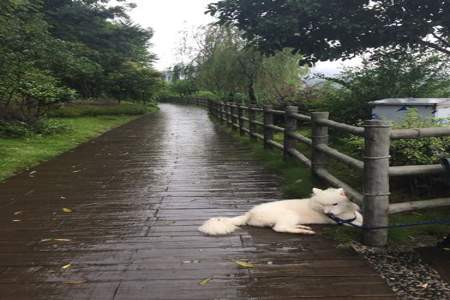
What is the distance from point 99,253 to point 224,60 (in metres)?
22.7

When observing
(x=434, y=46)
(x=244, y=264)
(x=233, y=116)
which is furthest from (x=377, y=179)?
(x=233, y=116)

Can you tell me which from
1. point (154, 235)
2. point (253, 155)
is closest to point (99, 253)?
point (154, 235)

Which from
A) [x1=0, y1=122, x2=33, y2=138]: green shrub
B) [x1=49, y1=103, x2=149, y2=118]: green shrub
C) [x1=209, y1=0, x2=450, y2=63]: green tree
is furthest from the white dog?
[x1=49, y1=103, x2=149, y2=118]: green shrub

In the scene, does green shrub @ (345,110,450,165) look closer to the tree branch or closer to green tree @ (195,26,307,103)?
the tree branch

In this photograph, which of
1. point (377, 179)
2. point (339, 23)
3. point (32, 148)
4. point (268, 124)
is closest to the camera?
point (377, 179)

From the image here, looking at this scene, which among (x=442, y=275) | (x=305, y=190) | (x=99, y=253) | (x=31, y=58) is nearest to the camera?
(x=442, y=275)

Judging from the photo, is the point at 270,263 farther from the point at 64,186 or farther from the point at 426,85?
the point at 426,85

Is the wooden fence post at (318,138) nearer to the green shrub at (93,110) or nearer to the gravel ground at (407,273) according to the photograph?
the gravel ground at (407,273)

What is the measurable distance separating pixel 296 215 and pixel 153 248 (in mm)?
1293

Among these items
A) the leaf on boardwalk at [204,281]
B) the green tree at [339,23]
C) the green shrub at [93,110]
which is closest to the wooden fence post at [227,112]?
the green tree at [339,23]

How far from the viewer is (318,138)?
5.88m

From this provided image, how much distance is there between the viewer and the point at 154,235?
4.18 metres

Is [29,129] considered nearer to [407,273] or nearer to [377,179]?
[377,179]

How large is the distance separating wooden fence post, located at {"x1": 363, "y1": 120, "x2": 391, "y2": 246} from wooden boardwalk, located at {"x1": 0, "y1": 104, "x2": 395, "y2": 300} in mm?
311
